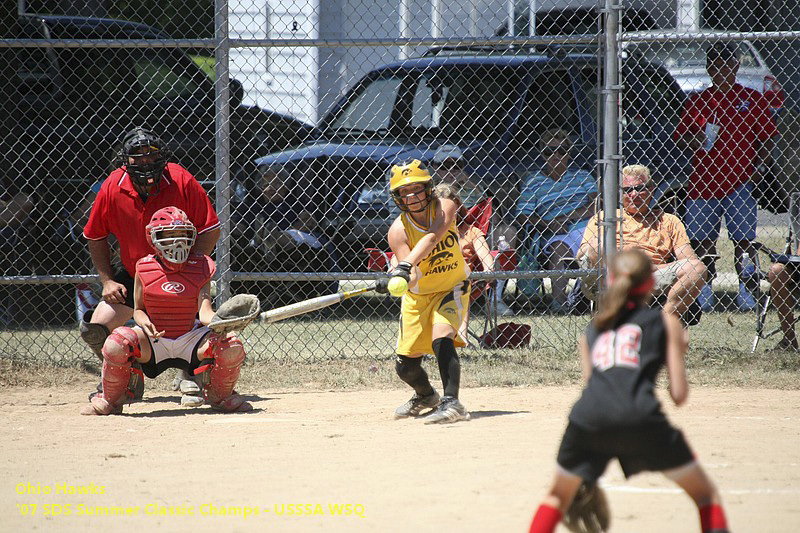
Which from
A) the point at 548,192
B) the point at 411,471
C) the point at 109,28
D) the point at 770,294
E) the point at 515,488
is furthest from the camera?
the point at 109,28

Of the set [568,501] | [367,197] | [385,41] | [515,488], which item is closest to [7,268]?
[367,197]

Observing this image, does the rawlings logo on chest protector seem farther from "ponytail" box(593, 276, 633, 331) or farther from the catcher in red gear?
"ponytail" box(593, 276, 633, 331)

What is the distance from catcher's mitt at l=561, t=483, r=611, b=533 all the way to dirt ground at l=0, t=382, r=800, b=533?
251 millimetres

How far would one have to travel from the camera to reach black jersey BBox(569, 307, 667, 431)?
2.99 m

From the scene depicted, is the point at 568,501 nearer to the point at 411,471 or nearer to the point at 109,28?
the point at 411,471

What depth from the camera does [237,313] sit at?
5469mm

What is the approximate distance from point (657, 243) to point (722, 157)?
119 cm

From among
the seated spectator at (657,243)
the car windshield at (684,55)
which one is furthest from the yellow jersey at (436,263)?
the car windshield at (684,55)

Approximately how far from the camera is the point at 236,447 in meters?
4.79

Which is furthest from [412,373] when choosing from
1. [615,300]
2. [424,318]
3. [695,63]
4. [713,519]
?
[695,63]

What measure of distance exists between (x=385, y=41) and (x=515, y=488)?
12.0ft

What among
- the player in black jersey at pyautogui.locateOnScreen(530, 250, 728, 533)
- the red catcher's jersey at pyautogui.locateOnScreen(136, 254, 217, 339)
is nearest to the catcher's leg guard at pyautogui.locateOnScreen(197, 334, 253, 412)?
the red catcher's jersey at pyautogui.locateOnScreen(136, 254, 217, 339)

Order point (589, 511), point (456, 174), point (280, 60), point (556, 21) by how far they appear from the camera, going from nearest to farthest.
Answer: point (589, 511) → point (456, 174) → point (280, 60) → point (556, 21)

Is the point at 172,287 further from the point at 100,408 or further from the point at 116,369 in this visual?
the point at 100,408
